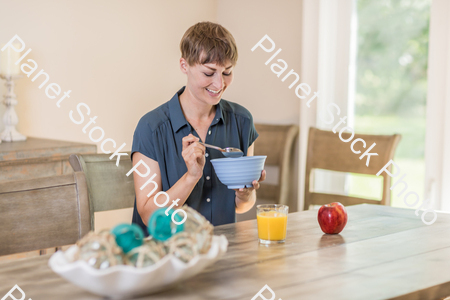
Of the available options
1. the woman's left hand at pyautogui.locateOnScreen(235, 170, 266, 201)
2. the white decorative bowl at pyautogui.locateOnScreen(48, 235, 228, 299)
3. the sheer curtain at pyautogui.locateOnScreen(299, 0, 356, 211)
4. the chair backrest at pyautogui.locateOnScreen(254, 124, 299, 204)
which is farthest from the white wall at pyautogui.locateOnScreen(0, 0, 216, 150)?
the white decorative bowl at pyautogui.locateOnScreen(48, 235, 228, 299)

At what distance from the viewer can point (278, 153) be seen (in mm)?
2893

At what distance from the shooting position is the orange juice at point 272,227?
1247 millimetres

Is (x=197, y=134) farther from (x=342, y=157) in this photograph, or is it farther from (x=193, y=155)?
(x=342, y=157)

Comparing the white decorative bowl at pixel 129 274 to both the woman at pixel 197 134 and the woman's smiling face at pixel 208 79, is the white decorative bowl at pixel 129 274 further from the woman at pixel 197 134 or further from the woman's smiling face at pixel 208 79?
the woman's smiling face at pixel 208 79

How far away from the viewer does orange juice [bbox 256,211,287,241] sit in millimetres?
1247

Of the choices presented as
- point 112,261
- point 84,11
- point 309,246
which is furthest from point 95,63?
point 112,261

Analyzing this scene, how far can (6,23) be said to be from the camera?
2502 mm

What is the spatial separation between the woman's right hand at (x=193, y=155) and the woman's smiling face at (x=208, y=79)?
0.21m

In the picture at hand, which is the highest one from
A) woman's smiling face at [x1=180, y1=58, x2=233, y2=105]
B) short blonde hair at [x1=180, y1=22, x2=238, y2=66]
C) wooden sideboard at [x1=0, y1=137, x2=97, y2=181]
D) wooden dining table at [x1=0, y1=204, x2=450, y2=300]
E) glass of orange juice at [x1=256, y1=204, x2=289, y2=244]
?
short blonde hair at [x1=180, y1=22, x2=238, y2=66]

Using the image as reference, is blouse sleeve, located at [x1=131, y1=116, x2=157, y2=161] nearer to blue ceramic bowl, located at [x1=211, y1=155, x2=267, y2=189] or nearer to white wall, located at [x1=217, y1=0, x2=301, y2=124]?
blue ceramic bowl, located at [x1=211, y1=155, x2=267, y2=189]

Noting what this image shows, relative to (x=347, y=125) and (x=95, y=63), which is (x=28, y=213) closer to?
(x=95, y=63)

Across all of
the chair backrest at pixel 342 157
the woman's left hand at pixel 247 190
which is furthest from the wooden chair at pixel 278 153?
the woman's left hand at pixel 247 190

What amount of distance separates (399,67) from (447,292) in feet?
5.65

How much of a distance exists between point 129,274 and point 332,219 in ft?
2.27
